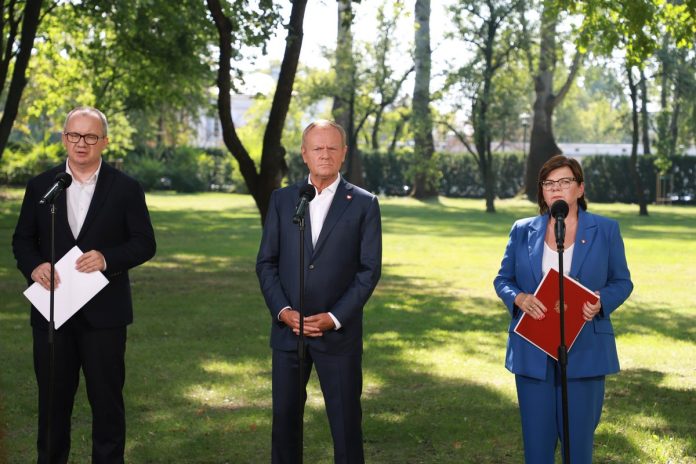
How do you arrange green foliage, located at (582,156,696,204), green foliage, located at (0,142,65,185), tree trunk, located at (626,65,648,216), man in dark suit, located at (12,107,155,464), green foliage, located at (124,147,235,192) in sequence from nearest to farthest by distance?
1. man in dark suit, located at (12,107,155,464)
2. tree trunk, located at (626,65,648,216)
3. green foliage, located at (0,142,65,185)
4. green foliage, located at (582,156,696,204)
5. green foliage, located at (124,147,235,192)

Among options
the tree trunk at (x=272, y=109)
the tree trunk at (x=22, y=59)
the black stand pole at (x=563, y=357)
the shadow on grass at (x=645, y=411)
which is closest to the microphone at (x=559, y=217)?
the black stand pole at (x=563, y=357)

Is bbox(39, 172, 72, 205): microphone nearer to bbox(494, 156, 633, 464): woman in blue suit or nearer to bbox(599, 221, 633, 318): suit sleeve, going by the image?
bbox(494, 156, 633, 464): woman in blue suit

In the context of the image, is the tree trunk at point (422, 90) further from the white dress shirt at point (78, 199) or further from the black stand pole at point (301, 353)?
the black stand pole at point (301, 353)

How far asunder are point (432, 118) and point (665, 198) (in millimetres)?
19216

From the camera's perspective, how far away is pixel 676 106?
2682 inches

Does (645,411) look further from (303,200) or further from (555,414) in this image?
(303,200)

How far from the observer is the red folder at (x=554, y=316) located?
5.66 m

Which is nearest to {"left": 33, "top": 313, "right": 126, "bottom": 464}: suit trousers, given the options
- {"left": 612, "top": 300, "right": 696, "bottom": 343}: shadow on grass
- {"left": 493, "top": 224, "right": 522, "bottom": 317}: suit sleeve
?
{"left": 493, "top": 224, "right": 522, "bottom": 317}: suit sleeve

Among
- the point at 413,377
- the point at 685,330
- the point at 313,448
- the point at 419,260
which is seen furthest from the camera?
the point at 419,260

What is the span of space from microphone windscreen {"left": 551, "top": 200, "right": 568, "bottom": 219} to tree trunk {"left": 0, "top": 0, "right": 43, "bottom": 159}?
17784 millimetres

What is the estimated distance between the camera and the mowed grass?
859 centimetres

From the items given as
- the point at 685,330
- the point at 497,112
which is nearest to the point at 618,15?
the point at 685,330

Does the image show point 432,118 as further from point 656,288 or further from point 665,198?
point 656,288

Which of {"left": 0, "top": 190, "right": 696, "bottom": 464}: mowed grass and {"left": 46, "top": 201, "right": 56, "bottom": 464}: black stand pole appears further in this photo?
{"left": 0, "top": 190, "right": 696, "bottom": 464}: mowed grass
